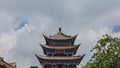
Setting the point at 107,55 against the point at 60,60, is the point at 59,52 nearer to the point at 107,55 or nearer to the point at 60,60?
the point at 60,60

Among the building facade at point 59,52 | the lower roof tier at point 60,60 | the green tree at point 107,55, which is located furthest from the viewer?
the building facade at point 59,52

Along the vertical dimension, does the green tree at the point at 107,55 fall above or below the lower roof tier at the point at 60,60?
below

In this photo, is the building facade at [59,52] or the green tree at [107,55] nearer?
the green tree at [107,55]

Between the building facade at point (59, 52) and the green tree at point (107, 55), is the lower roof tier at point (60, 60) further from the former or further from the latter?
the green tree at point (107, 55)

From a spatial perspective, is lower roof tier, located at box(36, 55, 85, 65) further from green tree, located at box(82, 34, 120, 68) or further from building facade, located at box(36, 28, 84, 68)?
green tree, located at box(82, 34, 120, 68)

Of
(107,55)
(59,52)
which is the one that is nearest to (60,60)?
(59,52)

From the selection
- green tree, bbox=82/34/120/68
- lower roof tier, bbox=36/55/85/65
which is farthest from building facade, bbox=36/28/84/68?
green tree, bbox=82/34/120/68

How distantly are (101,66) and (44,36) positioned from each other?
4682cm

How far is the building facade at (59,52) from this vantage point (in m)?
86.9

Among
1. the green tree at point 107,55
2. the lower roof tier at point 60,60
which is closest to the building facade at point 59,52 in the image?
the lower roof tier at point 60,60

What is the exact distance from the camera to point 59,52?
88.1 metres

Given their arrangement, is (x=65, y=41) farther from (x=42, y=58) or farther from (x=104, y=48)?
(x=104, y=48)

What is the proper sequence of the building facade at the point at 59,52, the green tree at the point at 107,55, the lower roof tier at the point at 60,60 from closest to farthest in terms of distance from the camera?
the green tree at the point at 107,55 < the lower roof tier at the point at 60,60 < the building facade at the point at 59,52

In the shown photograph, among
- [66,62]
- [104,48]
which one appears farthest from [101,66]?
[66,62]
